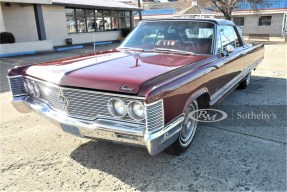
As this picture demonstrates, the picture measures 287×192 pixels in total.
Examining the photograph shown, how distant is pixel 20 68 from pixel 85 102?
1401 millimetres

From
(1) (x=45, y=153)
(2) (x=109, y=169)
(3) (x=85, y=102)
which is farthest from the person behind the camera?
(1) (x=45, y=153)

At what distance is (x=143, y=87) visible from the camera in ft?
8.20

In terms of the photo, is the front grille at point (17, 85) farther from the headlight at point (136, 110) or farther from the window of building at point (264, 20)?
the window of building at point (264, 20)

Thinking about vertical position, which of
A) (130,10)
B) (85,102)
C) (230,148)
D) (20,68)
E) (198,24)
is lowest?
(230,148)

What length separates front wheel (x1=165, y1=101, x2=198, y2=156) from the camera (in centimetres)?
321

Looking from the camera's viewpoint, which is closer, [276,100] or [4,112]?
[4,112]

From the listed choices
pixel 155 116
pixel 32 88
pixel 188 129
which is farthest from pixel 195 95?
pixel 32 88

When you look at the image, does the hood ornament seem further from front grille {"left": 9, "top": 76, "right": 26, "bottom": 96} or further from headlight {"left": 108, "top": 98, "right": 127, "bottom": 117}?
front grille {"left": 9, "top": 76, "right": 26, "bottom": 96}

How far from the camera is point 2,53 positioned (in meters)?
14.0

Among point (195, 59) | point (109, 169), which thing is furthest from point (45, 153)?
point (195, 59)

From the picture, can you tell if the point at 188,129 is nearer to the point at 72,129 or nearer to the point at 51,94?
the point at 72,129

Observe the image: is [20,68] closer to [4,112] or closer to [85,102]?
[85,102]

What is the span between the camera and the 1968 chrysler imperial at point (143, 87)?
8.41ft

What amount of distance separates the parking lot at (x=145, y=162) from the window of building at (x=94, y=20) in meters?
18.1
